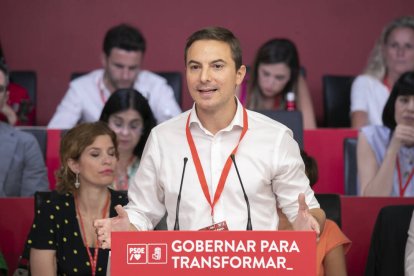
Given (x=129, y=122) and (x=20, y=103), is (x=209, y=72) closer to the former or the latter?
(x=129, y=122)

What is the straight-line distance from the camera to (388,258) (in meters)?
3.53

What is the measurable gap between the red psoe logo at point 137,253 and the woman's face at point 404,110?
233 centimetres

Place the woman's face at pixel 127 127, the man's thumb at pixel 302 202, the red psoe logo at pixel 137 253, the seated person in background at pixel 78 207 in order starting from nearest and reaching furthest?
the red psoe logo at pixel 137 253 < the man's thumb at pixel 302 202 < the seated person in background at pixel 78 207 < the woman's face at pixel 127 127

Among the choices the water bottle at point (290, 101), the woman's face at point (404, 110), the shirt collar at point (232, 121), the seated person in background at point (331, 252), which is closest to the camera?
the shirt collar at point (232, 121)

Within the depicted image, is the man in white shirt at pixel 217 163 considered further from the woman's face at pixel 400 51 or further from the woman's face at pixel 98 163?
the woman's face at pixel 400 51

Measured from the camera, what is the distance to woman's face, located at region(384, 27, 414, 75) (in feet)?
18.3

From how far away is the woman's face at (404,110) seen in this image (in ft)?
14.7

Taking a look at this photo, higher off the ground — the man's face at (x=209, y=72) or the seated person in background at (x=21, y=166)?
the man's face at (x=209, y=72)

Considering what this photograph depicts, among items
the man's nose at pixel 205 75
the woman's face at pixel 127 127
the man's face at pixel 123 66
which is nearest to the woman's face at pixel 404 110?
the woman's face at pixel 127 127

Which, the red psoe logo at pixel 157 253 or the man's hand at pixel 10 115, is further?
the man's hand at pixel 10 115

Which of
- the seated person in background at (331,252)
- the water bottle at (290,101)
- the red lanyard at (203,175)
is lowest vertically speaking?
the seated person in background at (331,252)

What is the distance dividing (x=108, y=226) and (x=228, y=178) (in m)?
0.39

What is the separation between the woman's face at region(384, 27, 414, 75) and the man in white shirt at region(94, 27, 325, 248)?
9.22 feet

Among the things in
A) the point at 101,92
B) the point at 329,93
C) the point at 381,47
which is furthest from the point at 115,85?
the point at 381,47
